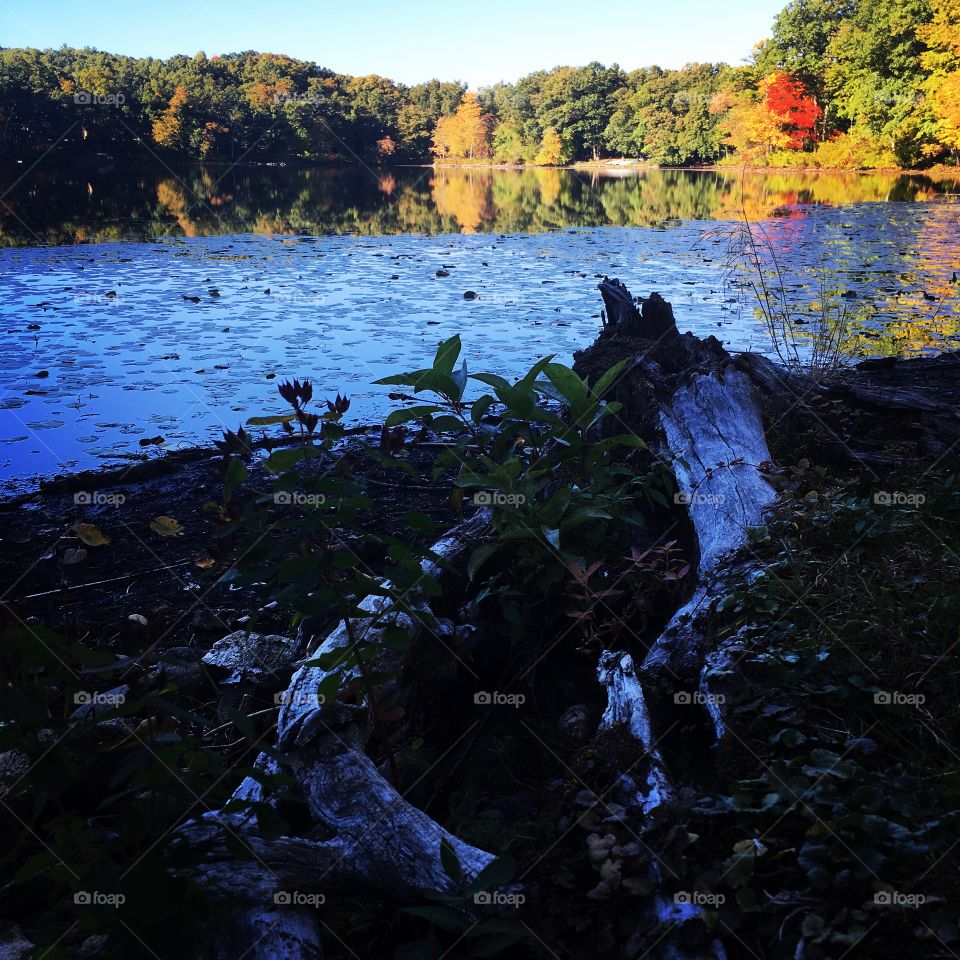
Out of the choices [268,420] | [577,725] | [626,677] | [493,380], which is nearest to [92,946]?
[268,420]

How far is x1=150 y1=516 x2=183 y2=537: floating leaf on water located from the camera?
3.74 meters

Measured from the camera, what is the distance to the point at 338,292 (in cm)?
897

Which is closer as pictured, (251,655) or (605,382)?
(251,655)

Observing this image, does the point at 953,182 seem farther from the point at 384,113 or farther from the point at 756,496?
the point at 384,113

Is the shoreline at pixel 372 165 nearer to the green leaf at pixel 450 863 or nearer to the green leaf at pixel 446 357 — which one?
the green leaf at pixel 446 357

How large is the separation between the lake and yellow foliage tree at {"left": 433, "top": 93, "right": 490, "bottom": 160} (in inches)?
1675

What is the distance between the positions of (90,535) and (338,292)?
5.92 meters

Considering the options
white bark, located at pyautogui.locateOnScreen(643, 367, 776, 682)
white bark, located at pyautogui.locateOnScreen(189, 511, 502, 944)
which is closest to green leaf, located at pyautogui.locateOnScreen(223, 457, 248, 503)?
white bark, located at pyautogui.locateOnScreen(189, 511, 502, 944)

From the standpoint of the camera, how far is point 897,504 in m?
2.49

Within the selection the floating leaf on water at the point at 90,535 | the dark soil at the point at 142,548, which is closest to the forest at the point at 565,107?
the dark soil at the point at 142,548

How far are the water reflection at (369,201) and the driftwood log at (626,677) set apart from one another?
34.7 feet

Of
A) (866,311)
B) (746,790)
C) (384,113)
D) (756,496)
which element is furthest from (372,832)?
(384,113)

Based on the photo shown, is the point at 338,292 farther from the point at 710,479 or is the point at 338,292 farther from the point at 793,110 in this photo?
the point at 793,110

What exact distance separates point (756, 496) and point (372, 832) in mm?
1932
